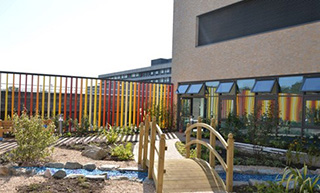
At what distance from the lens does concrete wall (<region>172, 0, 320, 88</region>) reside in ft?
35.5

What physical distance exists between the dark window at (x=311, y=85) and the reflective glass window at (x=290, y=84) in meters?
0.33

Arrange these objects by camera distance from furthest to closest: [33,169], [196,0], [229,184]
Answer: [196,0], [33,169], [229,184]

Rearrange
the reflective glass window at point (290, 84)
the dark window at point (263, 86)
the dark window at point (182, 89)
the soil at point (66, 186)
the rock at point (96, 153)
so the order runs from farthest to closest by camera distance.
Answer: the dark window at point (182, 89), the dark window at point (263, 86), the reflective glass window at point (290, 84), the rock at point (96, 153), the soil at point (66, 186)

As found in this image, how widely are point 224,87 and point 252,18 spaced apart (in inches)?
133

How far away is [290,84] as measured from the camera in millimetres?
11336

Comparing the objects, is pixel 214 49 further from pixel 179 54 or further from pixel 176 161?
pixel 176 161

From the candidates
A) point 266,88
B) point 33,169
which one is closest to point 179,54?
point 266,88

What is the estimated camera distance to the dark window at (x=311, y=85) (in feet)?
33.7

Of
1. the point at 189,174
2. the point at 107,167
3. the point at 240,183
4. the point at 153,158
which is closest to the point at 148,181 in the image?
the point at 153,158

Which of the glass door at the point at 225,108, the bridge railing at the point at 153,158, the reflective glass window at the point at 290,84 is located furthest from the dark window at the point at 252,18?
the bridge railing at the point at 153,158

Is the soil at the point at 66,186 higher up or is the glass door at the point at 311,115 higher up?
the glass door at the point at 311,115

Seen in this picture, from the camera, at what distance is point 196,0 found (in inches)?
640

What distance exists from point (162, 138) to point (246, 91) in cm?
800

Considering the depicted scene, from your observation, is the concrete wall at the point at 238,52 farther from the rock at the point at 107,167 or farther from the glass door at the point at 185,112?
the rock at the point at 107,167
